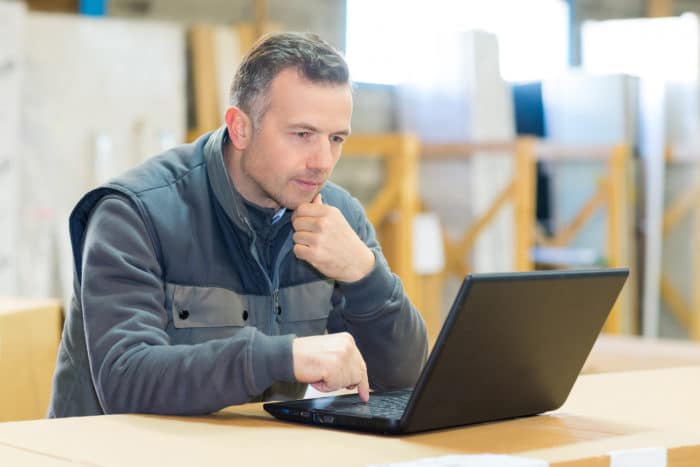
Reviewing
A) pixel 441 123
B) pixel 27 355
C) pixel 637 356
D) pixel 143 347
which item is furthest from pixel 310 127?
pixel 441 123

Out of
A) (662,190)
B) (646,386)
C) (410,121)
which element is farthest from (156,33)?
(646,386)

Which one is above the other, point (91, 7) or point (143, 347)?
point (91, 7)

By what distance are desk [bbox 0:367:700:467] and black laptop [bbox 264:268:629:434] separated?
0.9 inches

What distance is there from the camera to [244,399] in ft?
4.63

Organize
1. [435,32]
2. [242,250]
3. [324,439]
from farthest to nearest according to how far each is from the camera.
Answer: [435,32] < [242,250] < [324,439]

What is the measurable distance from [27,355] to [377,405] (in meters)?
1.05

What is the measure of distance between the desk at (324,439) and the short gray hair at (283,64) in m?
0.55

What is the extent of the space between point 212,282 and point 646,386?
698 millimetres

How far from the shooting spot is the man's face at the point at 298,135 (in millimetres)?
1728

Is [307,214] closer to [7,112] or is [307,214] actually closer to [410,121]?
[7,112]

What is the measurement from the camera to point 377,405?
4.55 ft

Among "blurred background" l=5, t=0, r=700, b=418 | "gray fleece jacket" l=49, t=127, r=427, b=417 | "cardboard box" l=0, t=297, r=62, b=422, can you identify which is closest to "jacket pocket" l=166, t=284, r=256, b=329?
"gray fleece jacket" l=49, t=127, r=427, b=417

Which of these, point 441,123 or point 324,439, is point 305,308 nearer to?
point 324,439

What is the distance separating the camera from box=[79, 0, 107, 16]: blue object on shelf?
484 centimetres
